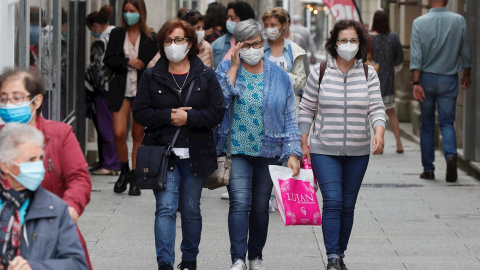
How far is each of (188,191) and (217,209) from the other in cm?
314

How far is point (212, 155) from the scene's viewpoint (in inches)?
274

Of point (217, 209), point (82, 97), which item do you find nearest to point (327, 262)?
point (217, 209)

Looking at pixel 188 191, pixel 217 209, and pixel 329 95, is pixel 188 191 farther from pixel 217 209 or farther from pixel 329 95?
pixel 217 209

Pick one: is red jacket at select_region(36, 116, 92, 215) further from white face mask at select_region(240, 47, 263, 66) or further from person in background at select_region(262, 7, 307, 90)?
person in background at select_region(262, 7, 307, 90)

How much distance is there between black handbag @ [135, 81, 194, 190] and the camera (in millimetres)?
6777

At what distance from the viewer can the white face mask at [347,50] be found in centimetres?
725

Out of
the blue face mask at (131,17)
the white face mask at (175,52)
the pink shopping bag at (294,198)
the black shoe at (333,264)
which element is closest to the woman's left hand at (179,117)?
the white face mask at (175,52)

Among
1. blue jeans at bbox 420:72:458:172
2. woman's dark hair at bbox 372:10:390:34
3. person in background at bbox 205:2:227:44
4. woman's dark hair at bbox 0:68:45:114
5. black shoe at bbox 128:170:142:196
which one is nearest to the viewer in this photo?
woman's dark hair at bbox 0:68:45:114

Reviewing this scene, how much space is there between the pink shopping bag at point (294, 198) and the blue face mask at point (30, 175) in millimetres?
3046

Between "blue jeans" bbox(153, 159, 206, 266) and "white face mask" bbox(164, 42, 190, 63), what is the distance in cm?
61

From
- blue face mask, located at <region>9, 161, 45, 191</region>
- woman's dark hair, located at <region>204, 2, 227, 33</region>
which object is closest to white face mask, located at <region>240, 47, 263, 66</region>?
blue face mask, located at <region>9, 161, 45, 191</region>

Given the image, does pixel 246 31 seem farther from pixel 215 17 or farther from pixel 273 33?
pixel 215 17

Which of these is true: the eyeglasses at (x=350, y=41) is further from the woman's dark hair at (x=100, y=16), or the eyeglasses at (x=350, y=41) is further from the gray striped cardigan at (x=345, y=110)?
the woman's dark hair at (x=100, y=16)

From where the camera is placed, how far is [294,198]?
720 centimetres
